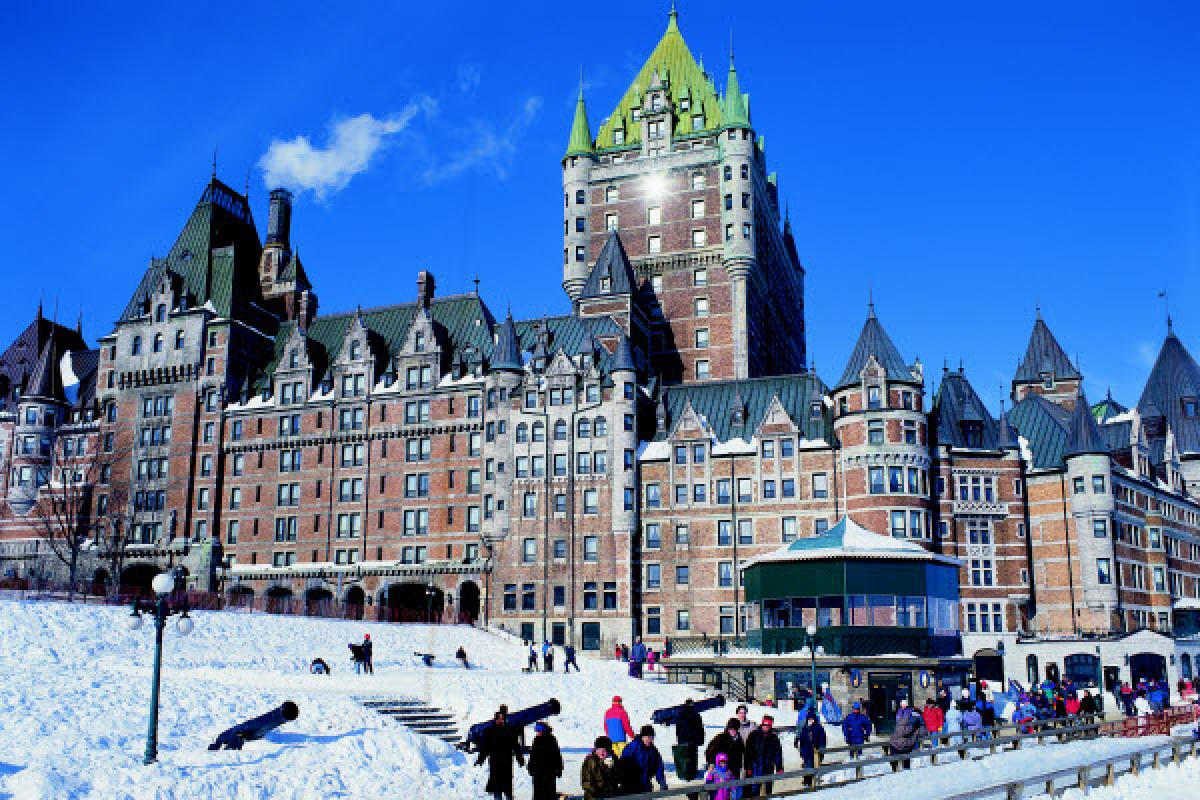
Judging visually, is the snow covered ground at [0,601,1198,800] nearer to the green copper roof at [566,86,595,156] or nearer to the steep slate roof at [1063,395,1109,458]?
the steep slate roof at [1063,395,1109,458]

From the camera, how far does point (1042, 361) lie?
8406 cm

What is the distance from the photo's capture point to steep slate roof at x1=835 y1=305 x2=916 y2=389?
6712 centimetres

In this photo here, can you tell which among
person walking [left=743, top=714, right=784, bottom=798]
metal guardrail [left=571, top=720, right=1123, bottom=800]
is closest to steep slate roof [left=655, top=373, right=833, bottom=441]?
metal guardrail [left=571, top=720, right=1123, bottom=800]

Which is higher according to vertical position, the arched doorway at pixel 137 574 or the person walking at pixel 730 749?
the arched doorway at pixel 137 574

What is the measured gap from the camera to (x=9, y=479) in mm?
90125

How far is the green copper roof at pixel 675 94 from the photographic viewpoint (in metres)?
92.7

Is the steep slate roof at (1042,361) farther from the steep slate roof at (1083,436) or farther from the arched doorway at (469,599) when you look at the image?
the arched doorway at (469,599)

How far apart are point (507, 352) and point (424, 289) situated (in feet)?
44.3

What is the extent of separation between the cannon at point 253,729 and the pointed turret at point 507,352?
49981 mm

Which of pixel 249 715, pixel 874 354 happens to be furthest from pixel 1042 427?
pixel 249 715

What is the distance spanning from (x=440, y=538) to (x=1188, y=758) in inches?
2090

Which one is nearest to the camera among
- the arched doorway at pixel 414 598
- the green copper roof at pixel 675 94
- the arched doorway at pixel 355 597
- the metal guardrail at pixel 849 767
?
the metal guardrail at pixel 849 767

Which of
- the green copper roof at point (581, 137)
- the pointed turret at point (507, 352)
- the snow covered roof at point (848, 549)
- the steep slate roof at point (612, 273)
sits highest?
the green copper roof at point (581, 137)

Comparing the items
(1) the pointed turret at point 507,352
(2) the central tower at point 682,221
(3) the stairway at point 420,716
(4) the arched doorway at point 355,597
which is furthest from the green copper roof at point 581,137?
(3) the stairway at point 420,716
